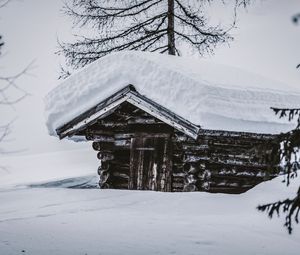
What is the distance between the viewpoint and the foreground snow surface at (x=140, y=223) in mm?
4777

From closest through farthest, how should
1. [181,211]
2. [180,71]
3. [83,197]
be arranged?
[181,211]
[83,197]
[180,71]

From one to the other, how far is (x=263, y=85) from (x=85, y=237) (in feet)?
23.6

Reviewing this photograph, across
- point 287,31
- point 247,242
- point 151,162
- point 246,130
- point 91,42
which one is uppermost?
point 287,31

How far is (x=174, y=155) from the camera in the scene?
31.3ft

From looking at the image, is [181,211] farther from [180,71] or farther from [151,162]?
[180,71]

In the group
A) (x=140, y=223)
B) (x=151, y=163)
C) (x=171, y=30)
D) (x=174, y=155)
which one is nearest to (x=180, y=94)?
(x=174, y=155)

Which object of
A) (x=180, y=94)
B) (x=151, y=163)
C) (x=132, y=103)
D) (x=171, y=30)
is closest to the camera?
(x=180, y=94)

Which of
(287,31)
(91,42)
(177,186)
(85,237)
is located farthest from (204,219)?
(287,31)

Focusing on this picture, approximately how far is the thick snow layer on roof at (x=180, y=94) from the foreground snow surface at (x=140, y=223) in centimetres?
151

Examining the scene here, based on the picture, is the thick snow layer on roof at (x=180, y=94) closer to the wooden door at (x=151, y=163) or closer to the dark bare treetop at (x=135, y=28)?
the wooden door at (x=151, y=163)

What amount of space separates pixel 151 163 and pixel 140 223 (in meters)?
3.77

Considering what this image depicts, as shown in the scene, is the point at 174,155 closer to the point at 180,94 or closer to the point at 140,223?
the point at 180,94

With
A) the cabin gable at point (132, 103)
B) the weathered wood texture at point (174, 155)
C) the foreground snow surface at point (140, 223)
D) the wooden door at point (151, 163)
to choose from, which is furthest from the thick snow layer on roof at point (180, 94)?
the foreground snow surface at point (140, 223)

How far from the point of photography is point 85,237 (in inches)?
202
